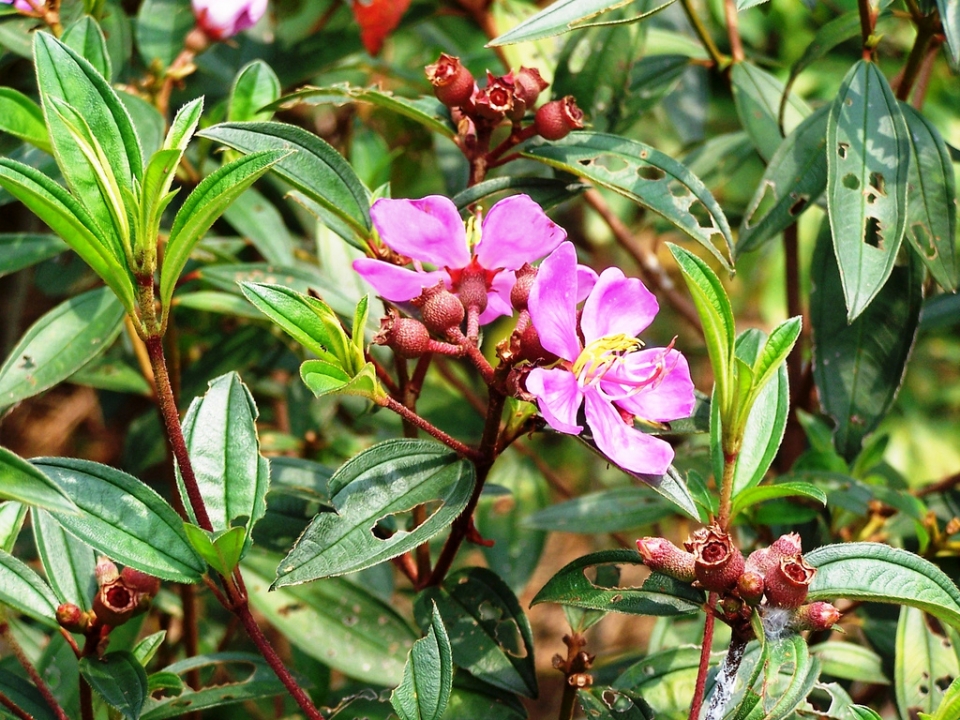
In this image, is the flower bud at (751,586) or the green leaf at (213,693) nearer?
the flower bud at (751,586)

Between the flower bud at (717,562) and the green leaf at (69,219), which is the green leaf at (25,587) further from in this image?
the flower bud at (717,562)

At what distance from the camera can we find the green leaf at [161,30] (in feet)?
5.15

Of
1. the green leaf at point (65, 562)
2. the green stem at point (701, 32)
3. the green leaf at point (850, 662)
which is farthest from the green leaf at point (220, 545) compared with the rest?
the green stem at point (701, 32)

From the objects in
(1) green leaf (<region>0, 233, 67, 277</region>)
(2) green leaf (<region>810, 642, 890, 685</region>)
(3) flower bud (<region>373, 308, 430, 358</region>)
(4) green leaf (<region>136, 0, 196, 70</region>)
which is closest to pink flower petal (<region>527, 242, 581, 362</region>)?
(3) flower bud (<region>373, 308, 430, 358</region>)

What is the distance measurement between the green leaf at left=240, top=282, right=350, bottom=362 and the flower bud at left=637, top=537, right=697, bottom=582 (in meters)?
0.31

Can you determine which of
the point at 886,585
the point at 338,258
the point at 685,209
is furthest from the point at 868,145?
the point at 338,258

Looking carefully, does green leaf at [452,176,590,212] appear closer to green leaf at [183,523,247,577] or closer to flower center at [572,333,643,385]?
flower center at [572,333,643,385]

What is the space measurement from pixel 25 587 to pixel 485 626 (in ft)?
1.52

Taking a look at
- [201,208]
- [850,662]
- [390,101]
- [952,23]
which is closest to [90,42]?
[390,101]

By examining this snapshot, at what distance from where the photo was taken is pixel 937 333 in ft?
8.87

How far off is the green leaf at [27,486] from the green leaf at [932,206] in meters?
0.95

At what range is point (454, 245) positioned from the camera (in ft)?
3.16

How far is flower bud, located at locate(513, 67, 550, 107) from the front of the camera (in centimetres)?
108

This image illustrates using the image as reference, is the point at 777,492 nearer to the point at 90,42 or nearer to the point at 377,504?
the point at 377,504
